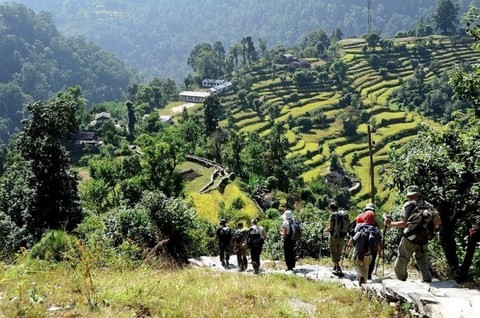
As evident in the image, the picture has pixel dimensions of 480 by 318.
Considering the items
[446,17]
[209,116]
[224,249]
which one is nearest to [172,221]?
[224,249]

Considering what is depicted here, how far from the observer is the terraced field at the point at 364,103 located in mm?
71688

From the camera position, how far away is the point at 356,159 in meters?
71.4

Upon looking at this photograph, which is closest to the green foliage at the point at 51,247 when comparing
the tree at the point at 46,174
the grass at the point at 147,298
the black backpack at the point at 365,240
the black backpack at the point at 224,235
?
the grass at the point at 147,298

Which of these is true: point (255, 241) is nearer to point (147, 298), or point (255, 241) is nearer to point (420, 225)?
point (420, 225)

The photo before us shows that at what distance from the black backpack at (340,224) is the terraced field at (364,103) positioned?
4882cm

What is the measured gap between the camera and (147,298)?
6.48 meters

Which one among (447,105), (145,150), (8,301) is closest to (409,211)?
(8,301)

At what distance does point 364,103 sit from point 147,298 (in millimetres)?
91254

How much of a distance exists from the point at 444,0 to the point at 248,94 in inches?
3055

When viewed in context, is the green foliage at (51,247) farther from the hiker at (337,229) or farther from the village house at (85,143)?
the village house at (85,143)

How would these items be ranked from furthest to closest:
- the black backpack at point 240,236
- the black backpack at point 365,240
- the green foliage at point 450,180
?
the black backpack at point 240,236, the green foliage at point 450,180, the black backpack at point 365,240

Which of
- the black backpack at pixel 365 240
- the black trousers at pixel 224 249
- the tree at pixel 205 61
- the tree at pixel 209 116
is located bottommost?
the black trousers at pixel 224 249

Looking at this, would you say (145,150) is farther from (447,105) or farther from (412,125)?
(447,105)

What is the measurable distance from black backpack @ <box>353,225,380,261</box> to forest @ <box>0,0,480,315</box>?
1.75m
